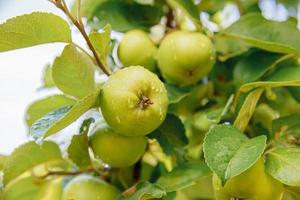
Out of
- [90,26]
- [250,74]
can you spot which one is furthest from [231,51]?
[90,26]

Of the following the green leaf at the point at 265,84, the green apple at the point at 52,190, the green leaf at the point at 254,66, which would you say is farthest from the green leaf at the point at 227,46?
the green apple at the point at 52,190

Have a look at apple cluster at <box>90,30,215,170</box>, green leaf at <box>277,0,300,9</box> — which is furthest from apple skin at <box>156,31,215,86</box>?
green leaf at <box>277,0,300,9</box>

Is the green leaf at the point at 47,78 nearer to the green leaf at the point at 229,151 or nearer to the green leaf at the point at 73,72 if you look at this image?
the green leaf at the point at 73,72

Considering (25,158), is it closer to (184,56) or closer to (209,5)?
(184,56)

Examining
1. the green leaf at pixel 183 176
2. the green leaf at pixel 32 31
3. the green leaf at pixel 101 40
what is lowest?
the green leaf at pixel 183 176

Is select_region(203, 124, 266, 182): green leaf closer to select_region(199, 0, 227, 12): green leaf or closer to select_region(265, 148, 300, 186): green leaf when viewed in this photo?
select_region(265, 148, 300, 186): green leaf

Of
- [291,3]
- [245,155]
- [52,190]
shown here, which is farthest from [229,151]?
[291,3]
